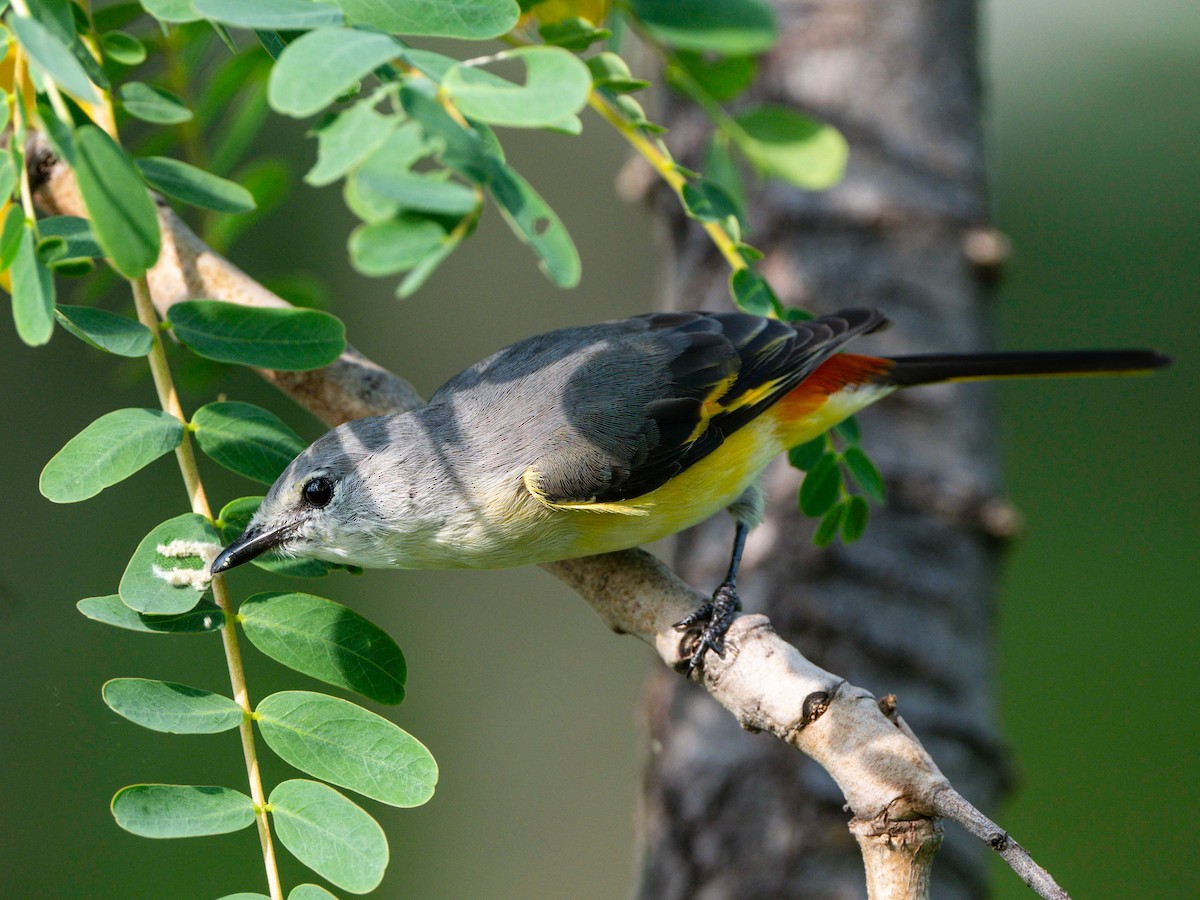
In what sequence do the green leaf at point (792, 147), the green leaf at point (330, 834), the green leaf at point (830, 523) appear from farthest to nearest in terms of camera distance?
the green leaf at point (792, 147)
the green leaf at point (830, 523)
the green leaf at point (330, 834)

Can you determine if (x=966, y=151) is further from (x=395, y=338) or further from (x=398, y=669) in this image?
(x=395, y=338)

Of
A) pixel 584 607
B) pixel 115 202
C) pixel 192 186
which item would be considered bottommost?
pixel 584 607

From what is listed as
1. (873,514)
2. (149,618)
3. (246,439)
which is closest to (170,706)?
(149,618)

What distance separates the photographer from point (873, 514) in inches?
120

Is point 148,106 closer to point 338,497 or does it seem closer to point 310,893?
point 338,497

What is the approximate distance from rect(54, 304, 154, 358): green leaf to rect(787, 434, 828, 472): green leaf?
1441mm

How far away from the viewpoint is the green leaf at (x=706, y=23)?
92.9 inches

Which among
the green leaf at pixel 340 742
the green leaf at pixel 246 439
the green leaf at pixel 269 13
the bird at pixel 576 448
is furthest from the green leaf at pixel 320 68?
the bird at pixel 576 448

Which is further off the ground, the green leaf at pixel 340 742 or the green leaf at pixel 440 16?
the green leaf at pixel 440 16

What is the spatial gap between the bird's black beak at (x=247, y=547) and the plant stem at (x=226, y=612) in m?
0.02

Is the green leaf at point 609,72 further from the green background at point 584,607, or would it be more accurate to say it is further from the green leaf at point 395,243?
the green background at point 584,607

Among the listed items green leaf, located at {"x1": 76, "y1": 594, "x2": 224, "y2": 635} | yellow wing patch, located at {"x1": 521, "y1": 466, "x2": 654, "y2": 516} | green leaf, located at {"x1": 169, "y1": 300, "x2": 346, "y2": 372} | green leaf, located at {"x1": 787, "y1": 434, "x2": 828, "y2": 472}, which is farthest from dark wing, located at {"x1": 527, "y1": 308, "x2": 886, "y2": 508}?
green leaf, located at {"x1": 76, "y1": 594, "x2": 224, "y2": 635}

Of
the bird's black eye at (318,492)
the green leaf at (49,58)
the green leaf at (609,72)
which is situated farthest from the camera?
the bird's black eye at (318,492)

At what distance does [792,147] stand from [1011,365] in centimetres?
85
